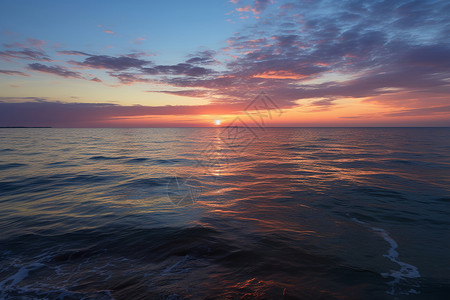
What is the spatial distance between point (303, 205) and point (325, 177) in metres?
8.06

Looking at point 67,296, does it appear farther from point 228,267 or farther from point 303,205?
point 303,205

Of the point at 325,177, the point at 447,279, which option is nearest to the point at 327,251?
the point at 447,279

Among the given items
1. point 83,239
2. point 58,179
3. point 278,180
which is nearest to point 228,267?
point 83,239

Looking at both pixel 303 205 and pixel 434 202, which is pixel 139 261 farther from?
pixel 434 202

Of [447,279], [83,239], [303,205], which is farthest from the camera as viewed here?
[303,205]

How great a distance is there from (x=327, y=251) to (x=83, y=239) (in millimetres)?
8706

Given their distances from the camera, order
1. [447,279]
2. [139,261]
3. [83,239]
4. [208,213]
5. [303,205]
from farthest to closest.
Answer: [303,205] < [208,213] < [83,239] < [139,261] < [447,279]

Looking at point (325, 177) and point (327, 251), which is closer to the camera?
point (327, 251)

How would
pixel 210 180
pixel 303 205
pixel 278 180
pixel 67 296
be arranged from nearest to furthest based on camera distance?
pixel 67 296 < pixel 303 205 < pixel 278 180 < pixel 210 180

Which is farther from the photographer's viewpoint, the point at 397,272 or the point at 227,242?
the point at 227,242

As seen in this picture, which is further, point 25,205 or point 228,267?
point 25,205

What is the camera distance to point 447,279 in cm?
584

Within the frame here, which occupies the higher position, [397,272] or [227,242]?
[397,272]

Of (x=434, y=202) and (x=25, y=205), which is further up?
(x=434, y=202)
